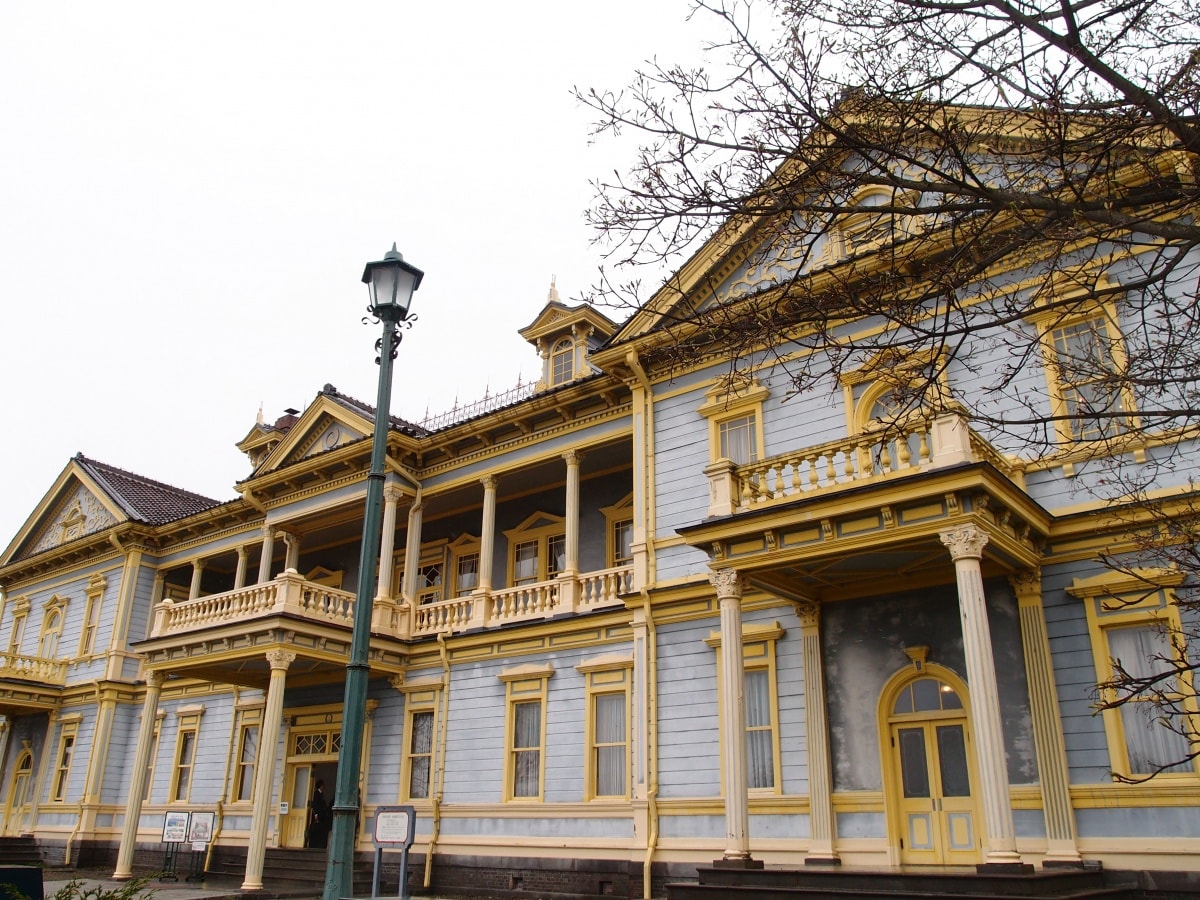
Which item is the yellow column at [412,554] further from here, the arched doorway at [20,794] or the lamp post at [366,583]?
the arched doorway at [20,794]

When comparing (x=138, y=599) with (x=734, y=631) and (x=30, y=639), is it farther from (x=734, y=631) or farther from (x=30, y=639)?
(x=734, y=631)

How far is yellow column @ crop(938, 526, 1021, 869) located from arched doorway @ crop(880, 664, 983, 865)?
1.99m

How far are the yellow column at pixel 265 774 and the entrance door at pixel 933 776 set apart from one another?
38.5ft

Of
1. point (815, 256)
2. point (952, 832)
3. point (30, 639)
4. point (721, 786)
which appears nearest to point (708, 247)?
point (815, 256)

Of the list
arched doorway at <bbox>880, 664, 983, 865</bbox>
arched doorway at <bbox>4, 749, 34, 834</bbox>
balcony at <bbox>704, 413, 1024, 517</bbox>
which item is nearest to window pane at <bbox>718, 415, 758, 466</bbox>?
balcony at <bbox>704, 413, 1024, 517</bbox>

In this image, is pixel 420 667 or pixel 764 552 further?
pixel 420 667

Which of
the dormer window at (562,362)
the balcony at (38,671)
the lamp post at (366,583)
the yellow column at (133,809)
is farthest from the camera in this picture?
the balcony at (38,671)

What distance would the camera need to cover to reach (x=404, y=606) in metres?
22.5

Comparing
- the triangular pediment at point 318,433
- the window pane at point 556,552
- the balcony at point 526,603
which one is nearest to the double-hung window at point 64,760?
the triangular pediment at point 318,433

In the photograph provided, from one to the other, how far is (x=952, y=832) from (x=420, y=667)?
11996mm

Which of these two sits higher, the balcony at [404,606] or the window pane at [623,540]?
the window pane at [623,540]

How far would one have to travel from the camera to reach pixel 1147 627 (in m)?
13.1

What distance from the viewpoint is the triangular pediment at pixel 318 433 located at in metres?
24.6

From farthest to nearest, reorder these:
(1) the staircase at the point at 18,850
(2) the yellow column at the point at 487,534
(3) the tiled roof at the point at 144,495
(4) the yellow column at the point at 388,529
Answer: (3) the tiled roof at the point at 144,495 < (1) the staircase at the point at 18,850 < (4) the yellow column at the point at 388,529 < (2) the yellow column at the point at 487,534
